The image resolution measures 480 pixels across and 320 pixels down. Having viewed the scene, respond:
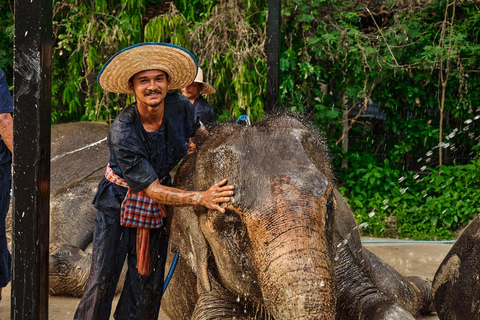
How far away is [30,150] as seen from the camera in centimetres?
240

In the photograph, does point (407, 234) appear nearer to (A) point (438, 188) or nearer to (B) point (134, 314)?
(A) point (438, 188)

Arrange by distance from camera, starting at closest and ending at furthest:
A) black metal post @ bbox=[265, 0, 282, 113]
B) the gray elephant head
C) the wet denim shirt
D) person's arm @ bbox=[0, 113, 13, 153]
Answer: the gray elephant head → the wet denim shirt → person's arm @ bbox=[0, 113, 13, 153] → black metal post @ bbox=[265, 0, 282, 113]

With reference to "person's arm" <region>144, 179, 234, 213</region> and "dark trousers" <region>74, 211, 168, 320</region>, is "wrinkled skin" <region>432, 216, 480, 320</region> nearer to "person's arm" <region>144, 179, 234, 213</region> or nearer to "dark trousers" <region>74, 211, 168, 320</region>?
"person's arm" <region>144, 179, 234, 213</region>

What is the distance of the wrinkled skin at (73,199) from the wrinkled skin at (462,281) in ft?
8.67

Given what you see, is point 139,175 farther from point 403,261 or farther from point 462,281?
point 403,261

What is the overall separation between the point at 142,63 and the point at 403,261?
12.1 ft

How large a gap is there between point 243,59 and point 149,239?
418 centimetres

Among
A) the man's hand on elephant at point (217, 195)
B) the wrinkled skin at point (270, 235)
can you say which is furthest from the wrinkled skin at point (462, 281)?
the man's hand on elephant at point (217, 195)

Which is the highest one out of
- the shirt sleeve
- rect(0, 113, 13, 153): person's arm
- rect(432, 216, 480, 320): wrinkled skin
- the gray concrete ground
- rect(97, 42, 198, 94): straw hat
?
rect(97, 42, 198, 94): straw hat

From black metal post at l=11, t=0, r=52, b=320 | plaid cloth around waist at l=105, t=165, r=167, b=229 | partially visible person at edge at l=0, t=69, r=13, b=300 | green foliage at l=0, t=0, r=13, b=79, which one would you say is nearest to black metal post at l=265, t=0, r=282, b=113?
partially visible person at edge at l=0, t=69, r=13, b=300

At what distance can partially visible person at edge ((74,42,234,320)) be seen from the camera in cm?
319

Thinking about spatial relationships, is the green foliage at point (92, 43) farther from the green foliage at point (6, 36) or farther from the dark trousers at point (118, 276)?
the dark trousers at point (118, 276)

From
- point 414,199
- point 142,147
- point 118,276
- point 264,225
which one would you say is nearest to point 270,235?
point 264,225

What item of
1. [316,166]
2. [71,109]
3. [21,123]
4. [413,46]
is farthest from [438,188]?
[21,123]
